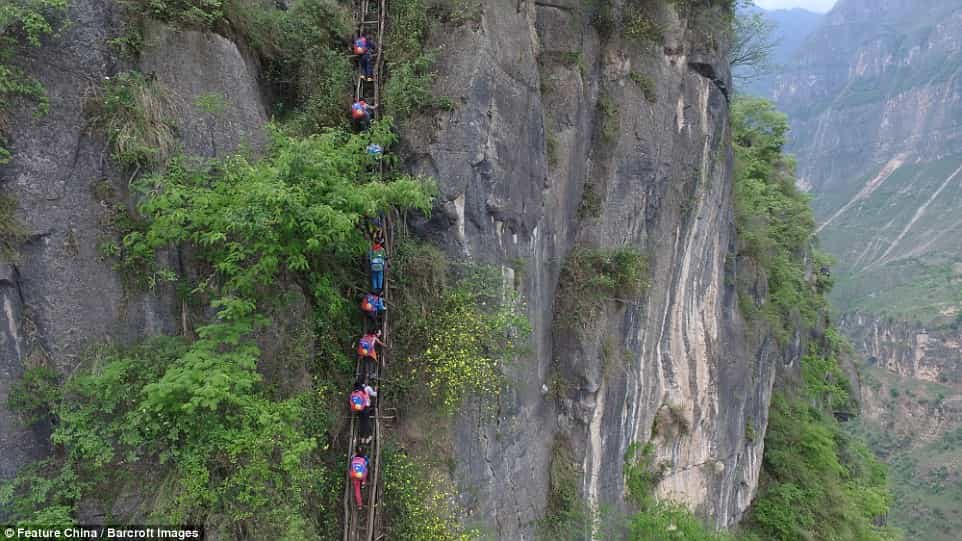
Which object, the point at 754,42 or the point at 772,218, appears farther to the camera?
the point at 772,218

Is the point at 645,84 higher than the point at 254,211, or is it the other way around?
the point at 645,84

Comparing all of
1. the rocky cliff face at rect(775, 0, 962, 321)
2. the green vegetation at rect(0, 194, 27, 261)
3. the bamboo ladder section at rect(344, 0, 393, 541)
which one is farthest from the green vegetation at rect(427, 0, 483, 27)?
the rocky cliff face at rect(775, 0, 962, 321)

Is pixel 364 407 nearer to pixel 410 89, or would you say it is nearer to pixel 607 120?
pixel 410 89

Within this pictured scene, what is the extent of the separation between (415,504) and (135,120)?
5.56 m

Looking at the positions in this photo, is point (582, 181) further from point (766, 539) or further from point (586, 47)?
point (766, 539)

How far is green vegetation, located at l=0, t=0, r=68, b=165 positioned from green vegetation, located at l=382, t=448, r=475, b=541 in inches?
214

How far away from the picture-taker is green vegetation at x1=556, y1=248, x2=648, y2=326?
9008 mm

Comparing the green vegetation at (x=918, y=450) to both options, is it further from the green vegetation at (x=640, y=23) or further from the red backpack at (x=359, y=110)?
the red backpack at (x=359, y=110)

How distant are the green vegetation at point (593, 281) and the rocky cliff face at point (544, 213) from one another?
0.18 meters

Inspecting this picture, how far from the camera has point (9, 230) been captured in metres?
5.26

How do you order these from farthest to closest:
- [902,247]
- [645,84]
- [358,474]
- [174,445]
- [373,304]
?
1. [902,247]
2. [645,84]
3. [373,304]
4. [358,474]
5. [174,445]

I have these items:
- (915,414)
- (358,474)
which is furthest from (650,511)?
(915,414)

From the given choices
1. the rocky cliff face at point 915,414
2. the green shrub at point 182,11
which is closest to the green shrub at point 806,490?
the green shrub at point 182,11

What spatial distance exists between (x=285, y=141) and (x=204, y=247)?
157 centimetres
